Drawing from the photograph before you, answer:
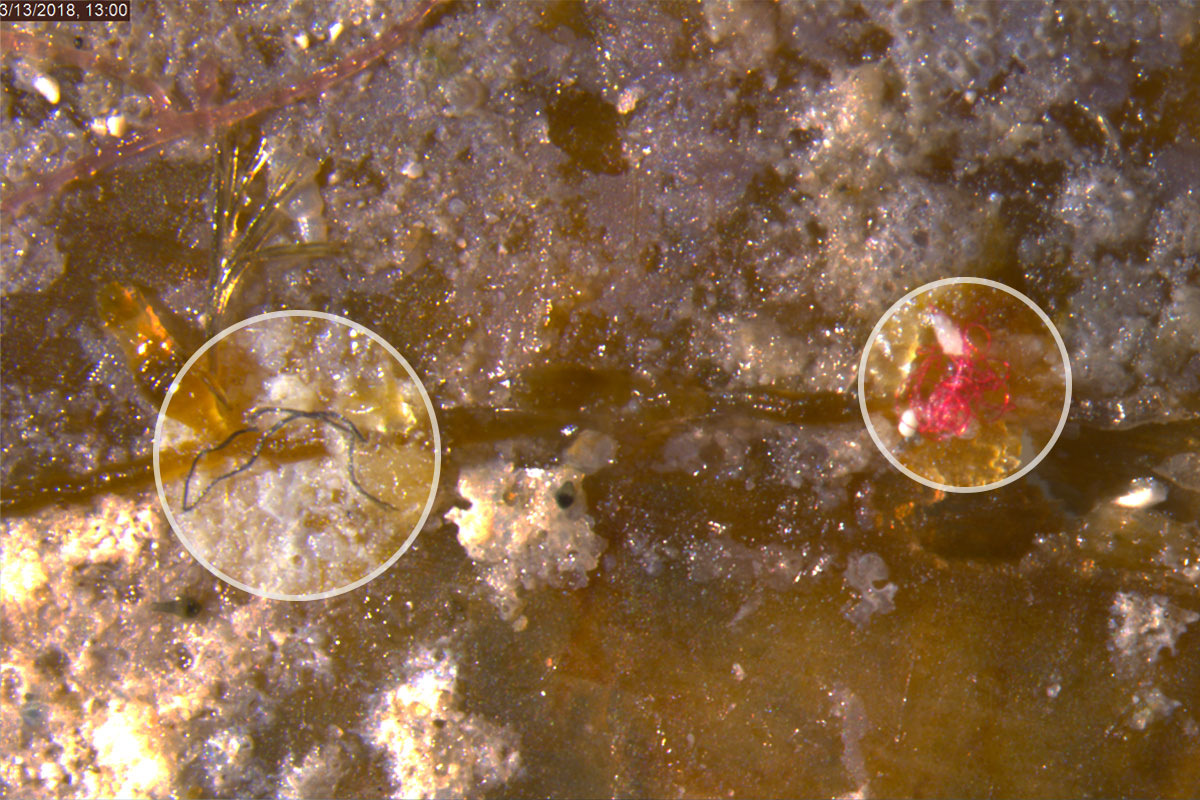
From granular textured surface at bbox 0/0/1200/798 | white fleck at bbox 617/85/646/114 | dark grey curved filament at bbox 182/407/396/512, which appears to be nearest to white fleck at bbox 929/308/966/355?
granular textured surface at bbox 0/0/1200/798

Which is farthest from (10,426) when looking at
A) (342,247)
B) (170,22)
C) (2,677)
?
(170,22)

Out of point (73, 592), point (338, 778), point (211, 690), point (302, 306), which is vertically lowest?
point (338, 778)

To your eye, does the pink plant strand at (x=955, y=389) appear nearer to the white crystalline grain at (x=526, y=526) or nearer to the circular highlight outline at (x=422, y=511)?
the white crystalline grain at (x=526, y=526)

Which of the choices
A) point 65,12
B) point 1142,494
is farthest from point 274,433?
point 1142,494

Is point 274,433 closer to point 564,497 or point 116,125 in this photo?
point 564,497

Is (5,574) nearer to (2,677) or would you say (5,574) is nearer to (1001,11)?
(2,677)

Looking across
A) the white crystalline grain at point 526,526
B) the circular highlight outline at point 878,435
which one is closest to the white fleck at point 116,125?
the white crystalline grain at point 526,526

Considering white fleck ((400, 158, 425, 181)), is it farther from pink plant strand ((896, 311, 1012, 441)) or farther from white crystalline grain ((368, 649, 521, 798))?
pink plant strand ((896, 311, 1012, 441))
